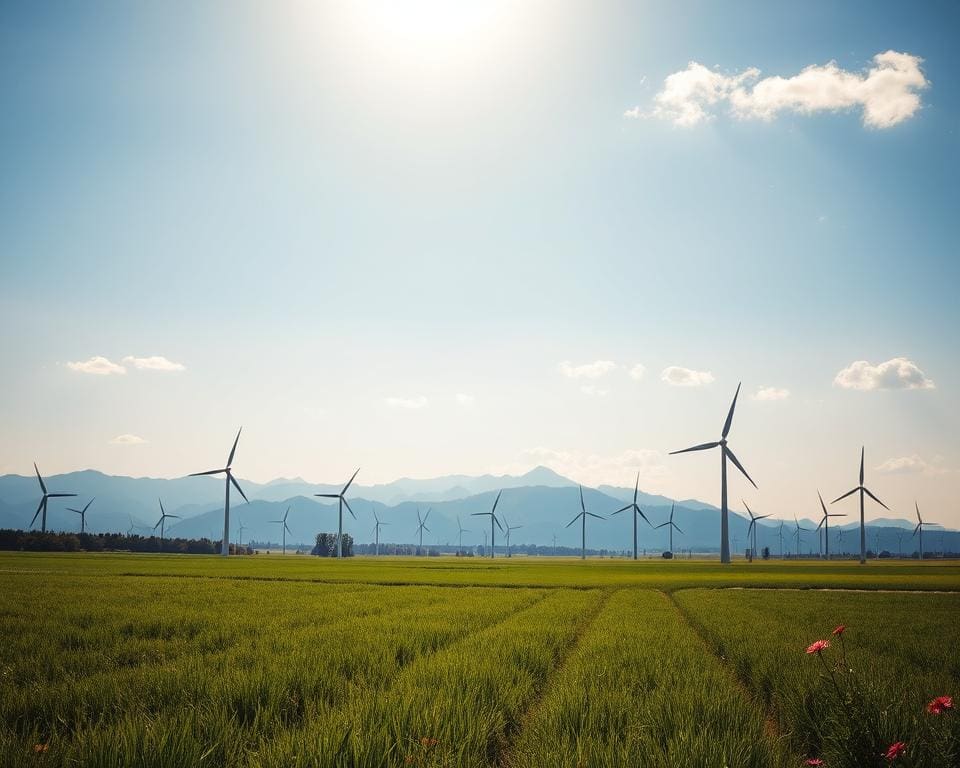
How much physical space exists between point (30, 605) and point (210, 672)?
1658 centimetres

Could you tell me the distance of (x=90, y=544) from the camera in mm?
123125

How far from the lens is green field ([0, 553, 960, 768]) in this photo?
6516mm

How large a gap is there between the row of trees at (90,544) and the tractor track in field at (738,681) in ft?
390

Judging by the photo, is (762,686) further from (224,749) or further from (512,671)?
(224,749)

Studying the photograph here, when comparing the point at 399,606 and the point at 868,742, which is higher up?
the point at 868,742

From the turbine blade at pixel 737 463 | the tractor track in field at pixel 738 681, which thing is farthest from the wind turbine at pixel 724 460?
the tractor track in field at pixel 738 681

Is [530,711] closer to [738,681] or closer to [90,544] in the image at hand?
[738,681]

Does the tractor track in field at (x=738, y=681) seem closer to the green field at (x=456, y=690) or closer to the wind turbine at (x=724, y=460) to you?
the green field at (x=456, y=690)

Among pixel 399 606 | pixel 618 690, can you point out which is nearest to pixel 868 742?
pixel 618 690

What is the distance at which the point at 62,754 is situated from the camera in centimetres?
645

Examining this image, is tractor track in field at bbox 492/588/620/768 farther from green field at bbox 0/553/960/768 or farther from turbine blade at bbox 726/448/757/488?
turbine blade at bbox 726/448/757/488

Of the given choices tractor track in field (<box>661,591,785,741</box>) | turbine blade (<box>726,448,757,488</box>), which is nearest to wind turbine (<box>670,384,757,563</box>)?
turbine blade (<box>726,448,757,488</box>)

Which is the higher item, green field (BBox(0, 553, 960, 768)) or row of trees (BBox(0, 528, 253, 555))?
green field (BBox(0, 553, 960, 768))

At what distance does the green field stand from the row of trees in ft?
353
